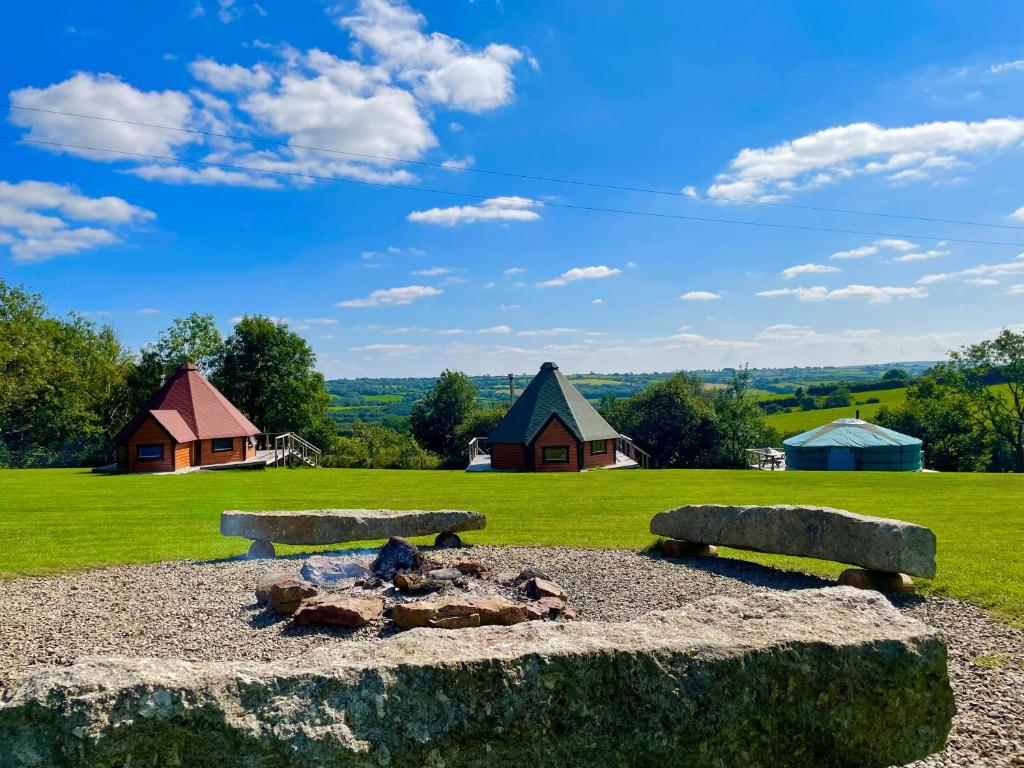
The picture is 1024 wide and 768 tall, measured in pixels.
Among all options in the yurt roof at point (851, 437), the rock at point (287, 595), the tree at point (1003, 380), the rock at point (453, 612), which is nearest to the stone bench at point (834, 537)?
the rock at point (453, 612)

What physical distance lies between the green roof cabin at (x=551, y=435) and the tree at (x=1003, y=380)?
2840 centimetres

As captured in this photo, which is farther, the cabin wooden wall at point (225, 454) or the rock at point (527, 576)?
the cabin wooden wall at point (225, 454)

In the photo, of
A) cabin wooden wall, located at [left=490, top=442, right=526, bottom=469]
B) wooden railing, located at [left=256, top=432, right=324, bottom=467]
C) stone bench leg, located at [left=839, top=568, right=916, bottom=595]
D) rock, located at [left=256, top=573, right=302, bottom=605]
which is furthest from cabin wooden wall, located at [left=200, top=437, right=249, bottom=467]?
stone bench leg, located at [left=839, top=568, right=916, bottom=595]

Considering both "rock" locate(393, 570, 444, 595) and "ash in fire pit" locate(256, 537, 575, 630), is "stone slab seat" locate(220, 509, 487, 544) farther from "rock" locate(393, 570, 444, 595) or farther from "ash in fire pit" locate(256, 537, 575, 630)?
"rock" locate(393, 570, 444, 595)

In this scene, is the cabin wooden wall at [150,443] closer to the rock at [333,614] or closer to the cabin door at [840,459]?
the rock at [333,614]

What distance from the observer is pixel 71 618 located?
7668mm

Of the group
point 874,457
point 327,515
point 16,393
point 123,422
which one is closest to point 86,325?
point 123,422

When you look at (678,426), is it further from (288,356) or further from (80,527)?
(80,527)

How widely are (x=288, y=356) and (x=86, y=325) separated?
80.1 feet

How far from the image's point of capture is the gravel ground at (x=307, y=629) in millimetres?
5527

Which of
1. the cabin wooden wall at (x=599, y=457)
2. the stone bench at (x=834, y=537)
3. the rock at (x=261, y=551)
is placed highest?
the stone bench at (x=834, y=537)

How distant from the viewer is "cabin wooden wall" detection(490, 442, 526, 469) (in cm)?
3778

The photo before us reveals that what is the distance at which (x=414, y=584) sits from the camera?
8.22 meters

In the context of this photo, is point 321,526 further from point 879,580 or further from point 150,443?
point 150,443
